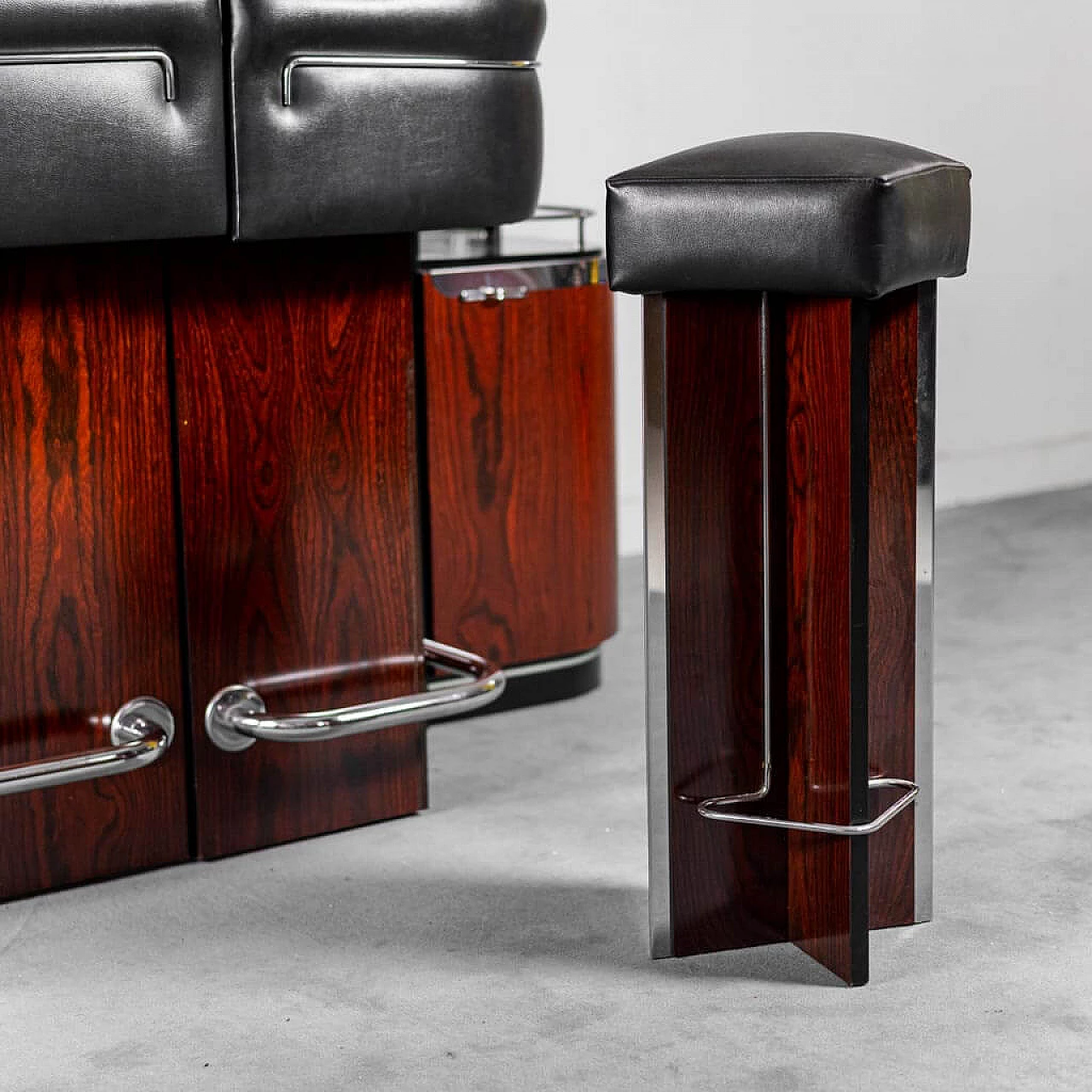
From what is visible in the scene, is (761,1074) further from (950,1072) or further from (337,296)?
(337,296)

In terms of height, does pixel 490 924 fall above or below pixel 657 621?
below

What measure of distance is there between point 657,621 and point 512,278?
0.87 meters

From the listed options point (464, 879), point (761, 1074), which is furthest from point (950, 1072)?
point (464, 879)

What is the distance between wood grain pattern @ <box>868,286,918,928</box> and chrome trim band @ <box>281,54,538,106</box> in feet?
1.69

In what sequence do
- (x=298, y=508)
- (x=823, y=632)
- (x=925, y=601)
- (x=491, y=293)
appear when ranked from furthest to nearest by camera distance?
(x=491, y=293) < (x=298, y=508) < (x=925, y=601) < (x=823, y=632)

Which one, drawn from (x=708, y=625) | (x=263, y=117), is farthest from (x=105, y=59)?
(x=708, y=625)

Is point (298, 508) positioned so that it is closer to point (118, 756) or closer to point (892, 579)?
point (118, 756)

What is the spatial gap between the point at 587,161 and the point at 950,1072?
237 cm

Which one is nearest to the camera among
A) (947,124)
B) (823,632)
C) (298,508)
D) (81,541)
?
(823,632)

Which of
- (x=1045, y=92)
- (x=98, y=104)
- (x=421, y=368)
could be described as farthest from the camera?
(x=1045, y=92)

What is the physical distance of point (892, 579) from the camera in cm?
171

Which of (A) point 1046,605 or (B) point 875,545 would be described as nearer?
(B) point 875,545

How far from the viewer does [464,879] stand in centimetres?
193

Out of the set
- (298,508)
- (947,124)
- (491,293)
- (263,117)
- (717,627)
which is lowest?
(717,627)
